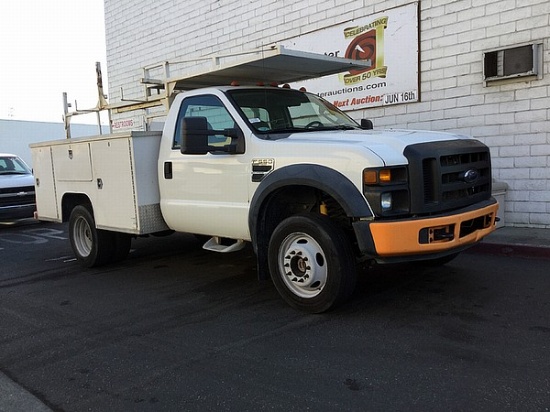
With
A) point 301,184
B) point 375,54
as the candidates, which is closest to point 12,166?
point 375,54

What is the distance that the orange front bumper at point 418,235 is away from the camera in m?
3.86

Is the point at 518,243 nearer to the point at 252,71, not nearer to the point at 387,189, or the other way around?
the point at 387,189

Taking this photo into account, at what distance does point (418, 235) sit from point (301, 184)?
3.43 feet

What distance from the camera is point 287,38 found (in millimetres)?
10891

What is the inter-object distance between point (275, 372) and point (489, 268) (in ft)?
11.7

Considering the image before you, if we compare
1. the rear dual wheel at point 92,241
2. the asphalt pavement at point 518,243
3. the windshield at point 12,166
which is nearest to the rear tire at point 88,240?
the rear dual wheel at point 92,241

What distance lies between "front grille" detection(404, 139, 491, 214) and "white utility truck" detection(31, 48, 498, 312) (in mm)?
11

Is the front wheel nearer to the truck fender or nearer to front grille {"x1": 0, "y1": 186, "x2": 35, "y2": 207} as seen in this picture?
the truck fender

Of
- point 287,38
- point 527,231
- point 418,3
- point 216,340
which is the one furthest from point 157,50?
point 216,340

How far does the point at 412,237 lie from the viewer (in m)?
3.89

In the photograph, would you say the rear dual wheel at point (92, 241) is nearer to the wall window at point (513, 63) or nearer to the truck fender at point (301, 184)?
the truck fender at point (301, 184)

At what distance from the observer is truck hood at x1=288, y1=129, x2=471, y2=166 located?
3.97 meters

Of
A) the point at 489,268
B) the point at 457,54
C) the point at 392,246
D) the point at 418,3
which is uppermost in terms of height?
the point at 418,3

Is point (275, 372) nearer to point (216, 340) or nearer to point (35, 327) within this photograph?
point (216, 340)
